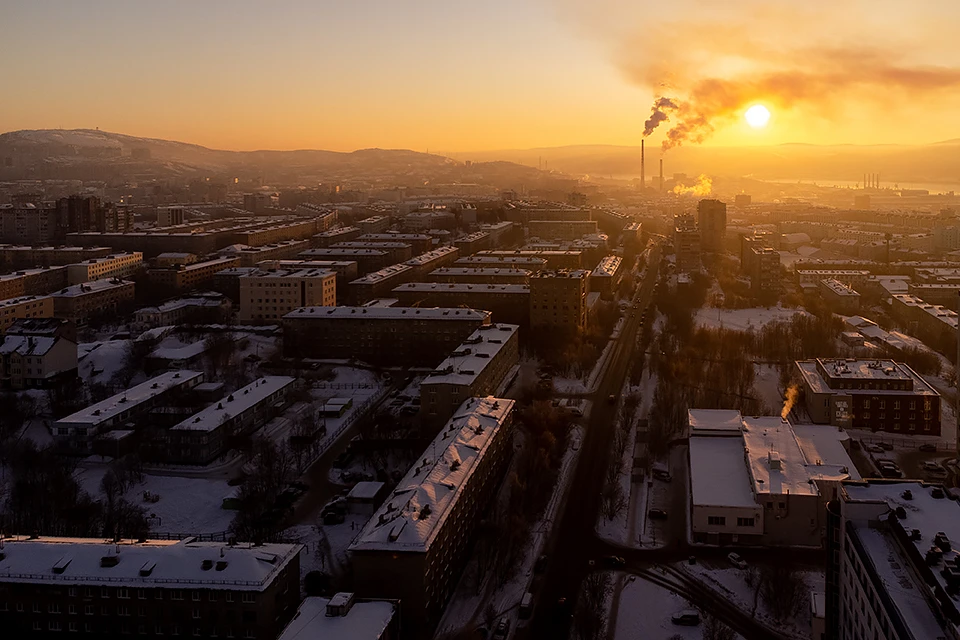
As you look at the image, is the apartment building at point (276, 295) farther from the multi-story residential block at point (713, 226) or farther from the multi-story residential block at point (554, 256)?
the multi-story residential block at point (713, 226)

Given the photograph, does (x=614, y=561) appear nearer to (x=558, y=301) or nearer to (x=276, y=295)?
(x=558, y=301)

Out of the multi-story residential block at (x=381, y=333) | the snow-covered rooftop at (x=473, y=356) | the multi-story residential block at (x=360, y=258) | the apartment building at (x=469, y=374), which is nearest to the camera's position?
the apartment building at (x=469, y=374)

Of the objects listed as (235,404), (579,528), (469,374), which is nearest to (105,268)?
(235,404)

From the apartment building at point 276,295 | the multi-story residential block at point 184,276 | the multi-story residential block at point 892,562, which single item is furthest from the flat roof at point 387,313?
the multi-story residential block at point 892,562

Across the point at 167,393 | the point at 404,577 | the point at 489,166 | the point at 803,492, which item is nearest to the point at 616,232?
the point at 167,393

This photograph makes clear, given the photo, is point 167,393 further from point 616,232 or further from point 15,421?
point 616,232

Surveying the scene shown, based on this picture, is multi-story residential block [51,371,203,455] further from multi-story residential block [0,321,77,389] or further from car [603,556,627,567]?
car [603,556,627,567]

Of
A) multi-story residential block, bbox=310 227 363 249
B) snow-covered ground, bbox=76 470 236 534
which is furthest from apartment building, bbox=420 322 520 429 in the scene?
multi-story residential block, bbox=310 227 363 249
